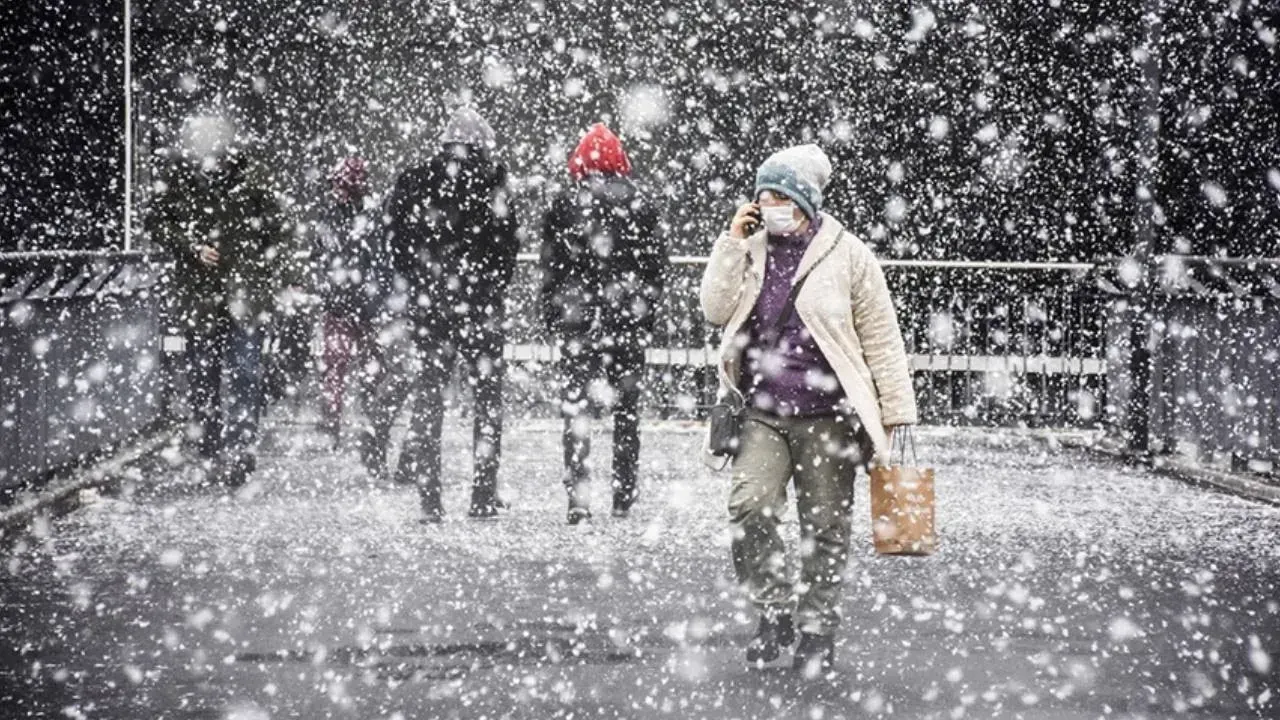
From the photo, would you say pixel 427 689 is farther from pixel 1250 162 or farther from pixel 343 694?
pixel 1250 162

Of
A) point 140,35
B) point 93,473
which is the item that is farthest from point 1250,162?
point 140,35

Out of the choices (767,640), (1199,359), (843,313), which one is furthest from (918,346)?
(767,640)

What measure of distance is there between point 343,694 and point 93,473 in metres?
5.64

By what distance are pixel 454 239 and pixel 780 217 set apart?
3632 mm

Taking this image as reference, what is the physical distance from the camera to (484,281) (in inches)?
373

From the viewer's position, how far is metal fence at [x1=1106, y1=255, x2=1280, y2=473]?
36.2 feet

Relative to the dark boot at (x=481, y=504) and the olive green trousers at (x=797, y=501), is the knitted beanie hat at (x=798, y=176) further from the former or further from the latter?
the dark boot at (x=481, y=504)

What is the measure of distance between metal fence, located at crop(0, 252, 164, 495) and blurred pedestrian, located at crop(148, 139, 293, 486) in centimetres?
59

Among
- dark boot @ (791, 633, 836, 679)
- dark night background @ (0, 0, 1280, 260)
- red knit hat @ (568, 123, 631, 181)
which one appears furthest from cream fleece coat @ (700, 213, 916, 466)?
dark night background @ (0, 0, 1280, 260)

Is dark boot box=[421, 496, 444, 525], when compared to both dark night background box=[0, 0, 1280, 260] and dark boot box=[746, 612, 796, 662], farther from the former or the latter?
dark night background box=[0, 0, 1280, 260]

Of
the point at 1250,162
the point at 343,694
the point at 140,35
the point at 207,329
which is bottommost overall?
the point at 343,694

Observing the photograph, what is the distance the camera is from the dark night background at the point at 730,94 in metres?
18.0

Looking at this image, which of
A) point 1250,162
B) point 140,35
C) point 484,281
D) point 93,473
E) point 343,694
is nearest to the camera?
point 343,694

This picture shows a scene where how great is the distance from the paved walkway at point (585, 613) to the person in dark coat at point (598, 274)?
32.1 inches
